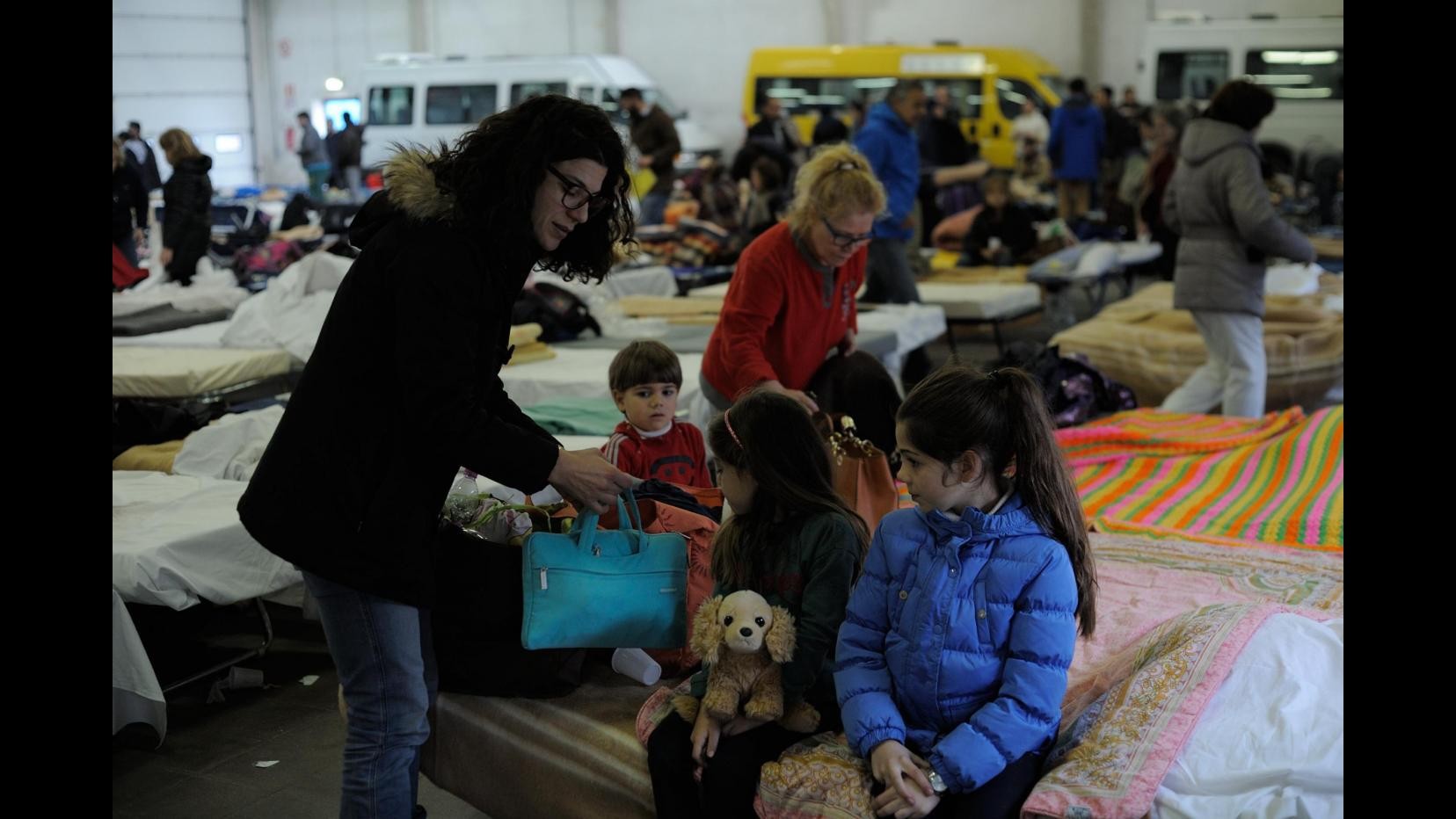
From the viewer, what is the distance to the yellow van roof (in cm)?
1928

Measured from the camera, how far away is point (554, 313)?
23.2 feet

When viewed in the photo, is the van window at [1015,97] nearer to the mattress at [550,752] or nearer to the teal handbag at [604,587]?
the mattress at [550,752]

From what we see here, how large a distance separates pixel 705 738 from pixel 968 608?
0.56 m

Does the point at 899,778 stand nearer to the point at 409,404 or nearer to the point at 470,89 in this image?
the point at 409,404

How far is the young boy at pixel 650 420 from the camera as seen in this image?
377 cm

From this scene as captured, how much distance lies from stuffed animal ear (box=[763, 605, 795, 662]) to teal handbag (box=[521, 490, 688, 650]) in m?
0.31

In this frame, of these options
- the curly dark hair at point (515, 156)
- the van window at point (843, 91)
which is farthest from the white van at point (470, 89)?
the curly dark hair at point (515, 156)

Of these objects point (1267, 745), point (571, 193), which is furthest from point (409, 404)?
point (1267, 745)

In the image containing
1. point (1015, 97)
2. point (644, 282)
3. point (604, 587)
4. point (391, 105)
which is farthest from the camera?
point (391, 105)

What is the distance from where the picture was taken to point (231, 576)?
4004 millimetres

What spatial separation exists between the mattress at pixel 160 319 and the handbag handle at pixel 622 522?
562cm

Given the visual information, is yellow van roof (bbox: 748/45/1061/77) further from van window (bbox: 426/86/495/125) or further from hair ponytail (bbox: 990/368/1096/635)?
hair ponytail (bbox: 990/368/1096/635)

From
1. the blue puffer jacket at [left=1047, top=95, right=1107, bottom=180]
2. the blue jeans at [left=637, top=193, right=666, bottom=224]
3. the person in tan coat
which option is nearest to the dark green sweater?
the person in tan coat
